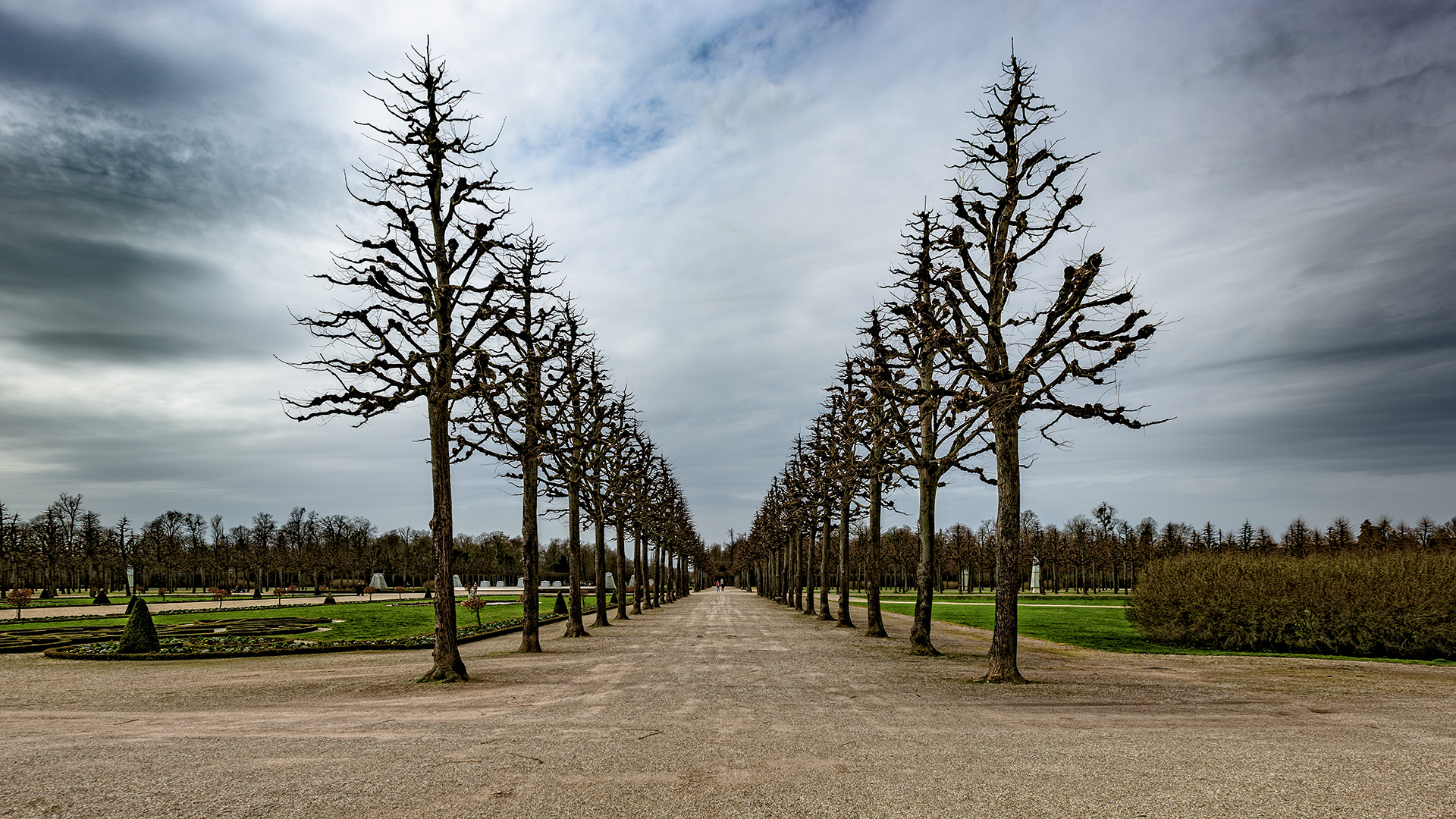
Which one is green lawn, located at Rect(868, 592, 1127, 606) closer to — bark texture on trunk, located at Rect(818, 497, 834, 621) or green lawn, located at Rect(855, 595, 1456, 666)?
green lawn, located at Rect(855, 595, 1456, 666)

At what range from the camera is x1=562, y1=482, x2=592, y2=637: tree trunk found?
1133 inches

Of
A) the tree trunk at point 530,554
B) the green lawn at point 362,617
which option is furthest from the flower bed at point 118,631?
the tree trunk at point 530,554

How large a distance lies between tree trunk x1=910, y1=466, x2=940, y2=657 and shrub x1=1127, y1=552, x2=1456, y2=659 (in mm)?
10564

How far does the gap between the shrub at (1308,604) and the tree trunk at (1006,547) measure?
14055 mm

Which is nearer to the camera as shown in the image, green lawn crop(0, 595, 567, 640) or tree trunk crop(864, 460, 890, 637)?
tree trunk crop(864, 460, 890, 637)

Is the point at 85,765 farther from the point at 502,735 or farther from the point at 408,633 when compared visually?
the point at 408,633

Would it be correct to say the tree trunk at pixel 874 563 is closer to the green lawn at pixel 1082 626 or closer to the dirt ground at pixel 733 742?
the green lawn at pixel 1082 626

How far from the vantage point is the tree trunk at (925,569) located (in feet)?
74.7

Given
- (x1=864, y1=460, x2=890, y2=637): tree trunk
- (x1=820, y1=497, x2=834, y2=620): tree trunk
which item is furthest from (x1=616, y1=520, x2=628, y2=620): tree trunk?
(x1=864, y1=460, x2=890, y2=637): tree trunk

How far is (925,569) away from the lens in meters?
23.0

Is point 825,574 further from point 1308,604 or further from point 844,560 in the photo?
point 1308,604

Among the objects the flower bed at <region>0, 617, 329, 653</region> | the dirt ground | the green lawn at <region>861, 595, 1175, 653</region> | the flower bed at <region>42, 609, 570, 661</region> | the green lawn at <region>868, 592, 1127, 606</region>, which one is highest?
the dirt ground

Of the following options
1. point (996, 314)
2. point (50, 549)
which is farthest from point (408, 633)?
point (50, 549)

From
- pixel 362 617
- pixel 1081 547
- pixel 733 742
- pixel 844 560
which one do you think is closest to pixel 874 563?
pixel 844 560
